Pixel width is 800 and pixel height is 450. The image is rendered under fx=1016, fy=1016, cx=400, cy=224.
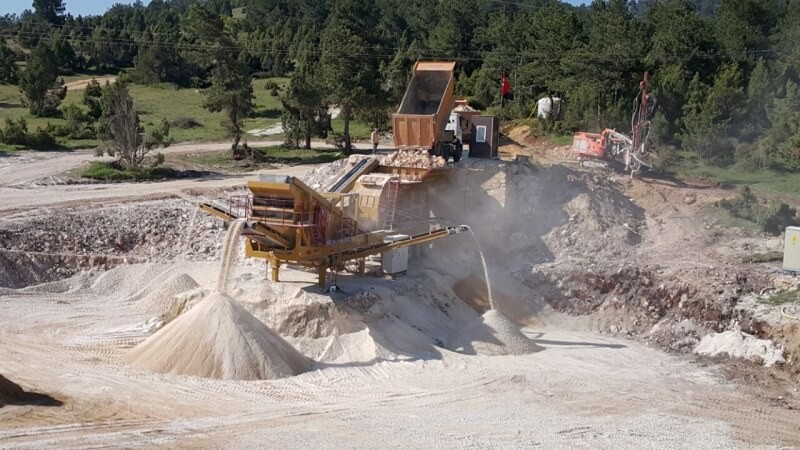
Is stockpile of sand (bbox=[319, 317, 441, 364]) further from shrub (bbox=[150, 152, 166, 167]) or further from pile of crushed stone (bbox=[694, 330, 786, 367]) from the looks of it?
shrub (bbox=[150, 152, 166, 167])

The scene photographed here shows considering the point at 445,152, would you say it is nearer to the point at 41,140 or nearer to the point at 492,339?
the point at 492,339

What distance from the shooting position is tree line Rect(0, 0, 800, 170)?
41.3m

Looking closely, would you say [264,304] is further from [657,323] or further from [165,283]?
[657,323]

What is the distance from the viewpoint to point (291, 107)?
4388 centimetres

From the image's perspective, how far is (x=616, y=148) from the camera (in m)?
36.1

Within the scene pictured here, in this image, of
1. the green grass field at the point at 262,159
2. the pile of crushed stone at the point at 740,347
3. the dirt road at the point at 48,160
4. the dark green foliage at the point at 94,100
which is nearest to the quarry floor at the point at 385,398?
the pile of crushed stone at the point at 740,347

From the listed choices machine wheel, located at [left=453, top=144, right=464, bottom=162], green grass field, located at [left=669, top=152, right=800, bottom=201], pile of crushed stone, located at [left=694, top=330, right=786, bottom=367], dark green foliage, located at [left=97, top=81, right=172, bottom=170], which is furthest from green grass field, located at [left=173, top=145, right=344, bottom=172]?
pile of crushed stone, located at [left=694, top=330, right=786, bottom=367]

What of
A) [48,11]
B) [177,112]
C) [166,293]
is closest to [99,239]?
[166,293]

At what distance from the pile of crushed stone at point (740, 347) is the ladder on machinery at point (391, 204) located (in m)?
8.52

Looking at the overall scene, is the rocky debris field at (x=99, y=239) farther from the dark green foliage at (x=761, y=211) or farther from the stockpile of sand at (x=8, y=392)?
the dark green foliage at (x=761, y=211)

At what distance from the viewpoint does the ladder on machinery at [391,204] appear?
2725 centimetres

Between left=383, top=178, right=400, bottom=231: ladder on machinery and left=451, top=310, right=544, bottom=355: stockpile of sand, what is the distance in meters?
3.93

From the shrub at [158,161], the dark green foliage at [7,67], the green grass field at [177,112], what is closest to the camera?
the shrub at [158,161]

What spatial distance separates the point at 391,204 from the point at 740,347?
9.80m
